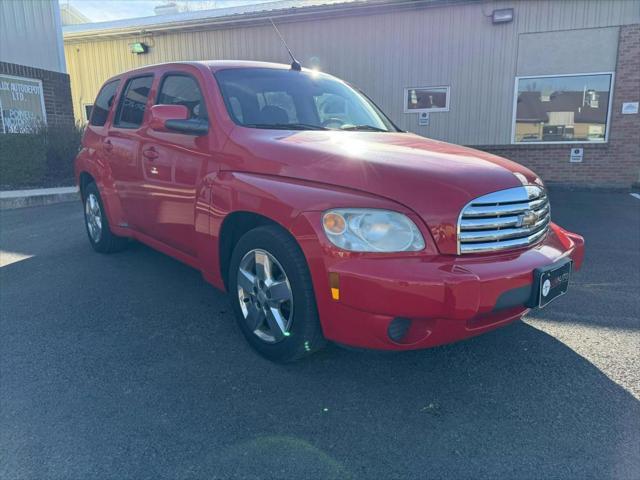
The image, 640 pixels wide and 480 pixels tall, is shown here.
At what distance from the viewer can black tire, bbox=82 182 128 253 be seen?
519 cm

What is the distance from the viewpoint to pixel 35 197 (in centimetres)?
905

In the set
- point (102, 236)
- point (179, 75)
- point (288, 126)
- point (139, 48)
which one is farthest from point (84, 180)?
point (139, 48)

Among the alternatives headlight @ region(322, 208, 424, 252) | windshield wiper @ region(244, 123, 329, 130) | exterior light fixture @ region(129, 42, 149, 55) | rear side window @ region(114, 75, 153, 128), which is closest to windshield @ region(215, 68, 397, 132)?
windshield wiper @ region(244, 123, 329, 130)

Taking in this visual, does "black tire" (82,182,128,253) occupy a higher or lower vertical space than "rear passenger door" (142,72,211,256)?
lower

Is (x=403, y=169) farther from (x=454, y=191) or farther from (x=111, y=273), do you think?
(x=111, y=273)

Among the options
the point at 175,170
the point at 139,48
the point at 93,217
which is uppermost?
the point at 139,48

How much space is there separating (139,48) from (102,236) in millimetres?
11006

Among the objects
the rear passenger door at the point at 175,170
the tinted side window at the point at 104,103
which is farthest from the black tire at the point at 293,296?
the tinted side window at the point at 104,103

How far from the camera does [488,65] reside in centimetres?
1140

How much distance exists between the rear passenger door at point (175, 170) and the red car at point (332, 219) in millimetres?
16

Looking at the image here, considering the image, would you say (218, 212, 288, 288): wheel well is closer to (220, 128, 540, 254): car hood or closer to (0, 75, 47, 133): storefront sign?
(220, 128, 540, 254): car hood

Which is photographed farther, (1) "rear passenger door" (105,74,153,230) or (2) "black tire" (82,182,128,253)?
(2) "black tire" (82,182,128,253)

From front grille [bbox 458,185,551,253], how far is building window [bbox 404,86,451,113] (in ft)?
31.8

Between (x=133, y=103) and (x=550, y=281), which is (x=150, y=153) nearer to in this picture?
(x=133, y=103)
